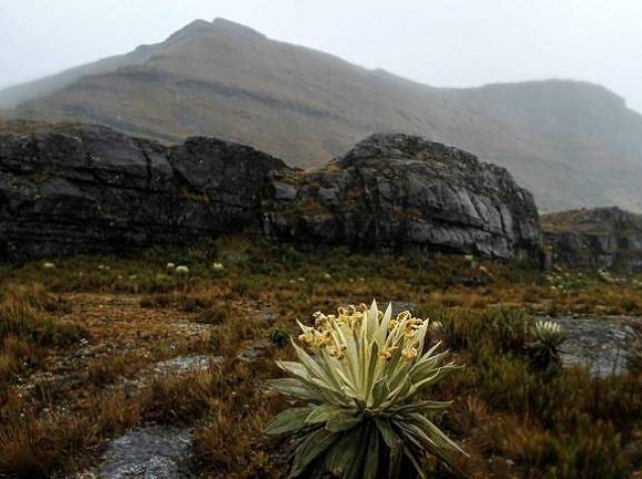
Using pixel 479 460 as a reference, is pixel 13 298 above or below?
below

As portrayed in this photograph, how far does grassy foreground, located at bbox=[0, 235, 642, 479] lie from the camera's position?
3637 mm

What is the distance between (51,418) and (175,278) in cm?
958

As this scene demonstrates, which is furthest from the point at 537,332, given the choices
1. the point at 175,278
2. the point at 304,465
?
the point at 175,278

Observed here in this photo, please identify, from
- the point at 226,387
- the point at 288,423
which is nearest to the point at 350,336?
the point at 288,423

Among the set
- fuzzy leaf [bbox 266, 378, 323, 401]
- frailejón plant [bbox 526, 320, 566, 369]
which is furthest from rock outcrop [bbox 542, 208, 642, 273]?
fuzzy leaf [bbox 266, 378, 323, 401]

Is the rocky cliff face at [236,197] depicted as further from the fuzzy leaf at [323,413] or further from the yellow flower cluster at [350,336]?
the fuzzy leaf at [323,413]

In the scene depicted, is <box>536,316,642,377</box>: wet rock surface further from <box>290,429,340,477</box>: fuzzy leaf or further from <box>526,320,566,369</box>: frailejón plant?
<box>290,429,340,477</box>: fuzzy leaf

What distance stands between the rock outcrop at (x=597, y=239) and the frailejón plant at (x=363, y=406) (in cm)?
2920

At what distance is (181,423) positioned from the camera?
467cm

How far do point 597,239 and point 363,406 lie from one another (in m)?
34.8

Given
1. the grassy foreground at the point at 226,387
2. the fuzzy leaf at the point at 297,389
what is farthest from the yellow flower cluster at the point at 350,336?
the grassy foreground at the point at 226,387

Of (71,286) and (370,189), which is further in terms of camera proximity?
(370,189)

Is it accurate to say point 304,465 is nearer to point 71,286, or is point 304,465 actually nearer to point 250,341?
point 250,341

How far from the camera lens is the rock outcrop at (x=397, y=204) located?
20156 mm
